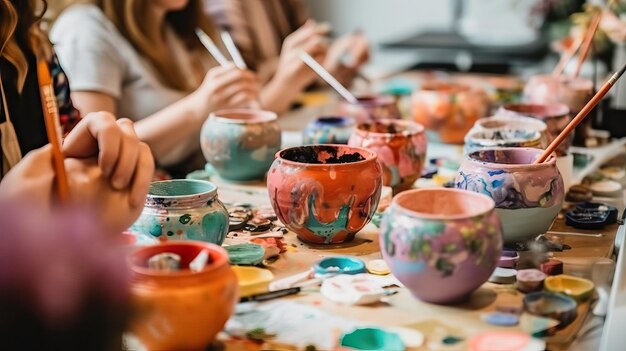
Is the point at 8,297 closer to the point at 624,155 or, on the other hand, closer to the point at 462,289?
the point at 462,289

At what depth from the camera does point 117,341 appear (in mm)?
554

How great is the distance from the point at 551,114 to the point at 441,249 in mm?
704

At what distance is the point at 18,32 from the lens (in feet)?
3.91

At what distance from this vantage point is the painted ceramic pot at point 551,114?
1342mm

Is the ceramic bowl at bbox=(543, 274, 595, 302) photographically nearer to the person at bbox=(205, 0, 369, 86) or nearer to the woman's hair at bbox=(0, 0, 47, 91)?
the woman's hair at bbox=(0, 0, 47, 91)

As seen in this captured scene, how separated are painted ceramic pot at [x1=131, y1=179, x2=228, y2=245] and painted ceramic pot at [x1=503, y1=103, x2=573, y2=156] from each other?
585mm

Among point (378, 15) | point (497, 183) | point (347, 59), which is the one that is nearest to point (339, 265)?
point (497, 183)

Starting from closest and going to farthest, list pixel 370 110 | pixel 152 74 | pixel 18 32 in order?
pixel 18 32 < pixel 370 110 < pixel 152 74

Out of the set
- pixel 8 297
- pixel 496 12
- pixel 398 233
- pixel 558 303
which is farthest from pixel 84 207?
pixel 496 12

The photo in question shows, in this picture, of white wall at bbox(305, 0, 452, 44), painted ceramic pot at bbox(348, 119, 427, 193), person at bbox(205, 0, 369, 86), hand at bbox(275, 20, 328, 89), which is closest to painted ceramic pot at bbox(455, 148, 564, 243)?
painted ceramic pot at bbox(348, 119, 427, 193)

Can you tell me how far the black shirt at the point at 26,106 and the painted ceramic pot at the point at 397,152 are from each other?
47 centimetres

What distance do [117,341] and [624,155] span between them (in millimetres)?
1192

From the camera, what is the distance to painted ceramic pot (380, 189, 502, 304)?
79 centimetres

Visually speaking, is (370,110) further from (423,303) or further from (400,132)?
(423,303)
